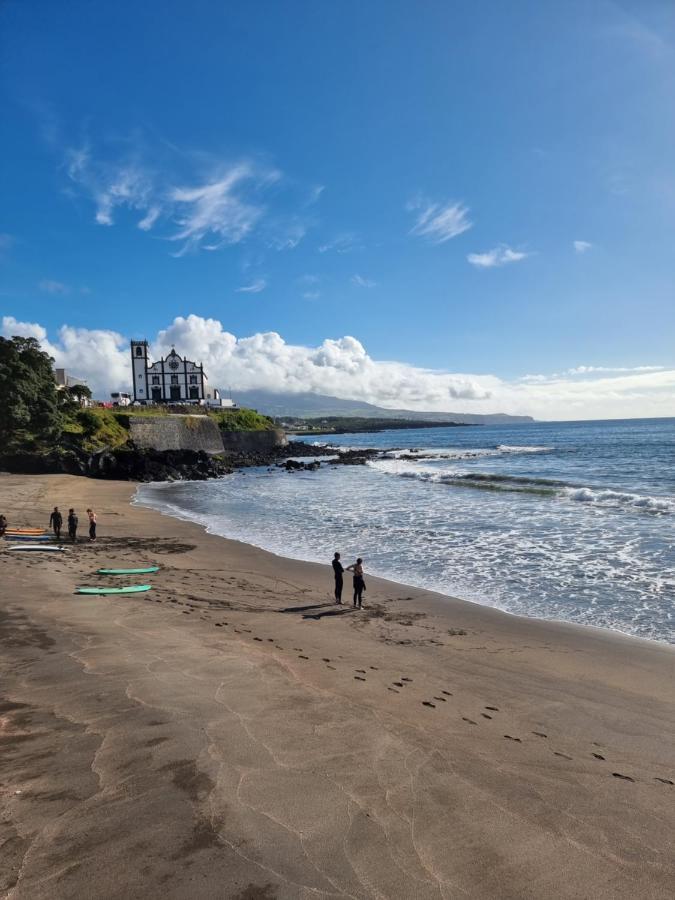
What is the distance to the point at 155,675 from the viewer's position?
7.11 meters

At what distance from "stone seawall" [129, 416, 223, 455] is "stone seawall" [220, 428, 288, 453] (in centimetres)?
482

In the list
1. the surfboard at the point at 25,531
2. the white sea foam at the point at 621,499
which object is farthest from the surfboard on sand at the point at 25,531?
the white sea foam at the point at 621,499

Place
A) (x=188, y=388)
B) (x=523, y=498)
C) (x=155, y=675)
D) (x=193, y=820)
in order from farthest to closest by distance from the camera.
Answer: (x=188, y=388), (x=523, y=498), (x=155, y=675), (x=193, y=820)

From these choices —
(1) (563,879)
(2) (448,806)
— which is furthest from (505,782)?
(1) (563,879)

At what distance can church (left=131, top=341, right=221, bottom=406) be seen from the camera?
84.4 meters

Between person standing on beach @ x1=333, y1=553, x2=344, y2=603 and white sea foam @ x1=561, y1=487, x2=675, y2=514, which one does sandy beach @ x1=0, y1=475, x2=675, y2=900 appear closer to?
person standing on beach @ x1=333, y1=553, x2=344, y2=603

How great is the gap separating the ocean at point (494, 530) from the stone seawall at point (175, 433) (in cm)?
1645

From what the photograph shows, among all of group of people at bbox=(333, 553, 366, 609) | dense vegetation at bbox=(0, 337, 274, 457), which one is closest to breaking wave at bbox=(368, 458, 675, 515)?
group of people at bbox=(333, 553, 366, 609)

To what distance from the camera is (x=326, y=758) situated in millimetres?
5246

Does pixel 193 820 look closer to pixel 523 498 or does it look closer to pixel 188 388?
pixel 523 498

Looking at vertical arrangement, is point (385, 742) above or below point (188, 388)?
below

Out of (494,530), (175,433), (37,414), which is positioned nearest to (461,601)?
(494,530)

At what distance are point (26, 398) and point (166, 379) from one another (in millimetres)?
45401

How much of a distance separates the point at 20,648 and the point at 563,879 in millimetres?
7910
